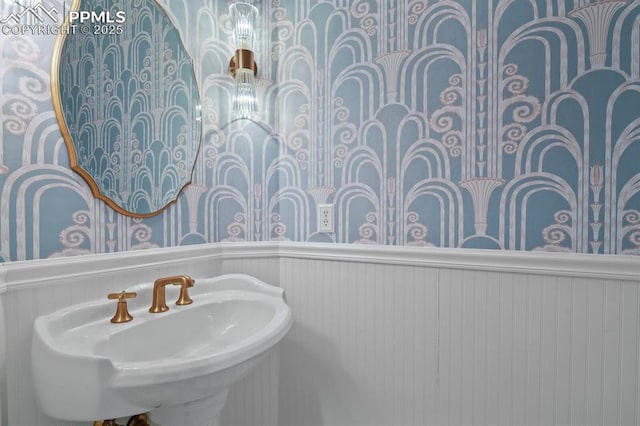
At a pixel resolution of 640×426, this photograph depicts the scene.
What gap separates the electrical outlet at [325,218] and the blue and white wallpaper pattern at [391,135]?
0.11 ft

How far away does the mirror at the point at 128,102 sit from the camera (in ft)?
3.34

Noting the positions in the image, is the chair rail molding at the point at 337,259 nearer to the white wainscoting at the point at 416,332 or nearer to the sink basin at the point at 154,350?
the white wainscoting at the point at 416,332

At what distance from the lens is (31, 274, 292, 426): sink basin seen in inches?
29.6

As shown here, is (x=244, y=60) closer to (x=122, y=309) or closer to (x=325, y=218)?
(x=325, y=218)

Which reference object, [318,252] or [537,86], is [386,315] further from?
[537,86]

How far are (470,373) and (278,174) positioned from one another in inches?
45.2

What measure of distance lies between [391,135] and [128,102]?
3.24 feet

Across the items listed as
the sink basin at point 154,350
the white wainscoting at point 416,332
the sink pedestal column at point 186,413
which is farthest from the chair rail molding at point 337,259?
the sink pedestal column at point 186,413

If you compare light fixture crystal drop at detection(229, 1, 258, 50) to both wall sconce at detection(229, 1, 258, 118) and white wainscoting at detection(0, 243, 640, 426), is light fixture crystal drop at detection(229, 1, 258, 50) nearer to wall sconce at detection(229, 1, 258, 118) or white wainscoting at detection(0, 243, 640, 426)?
wall sconce at detection(229, 1, 258, 118)

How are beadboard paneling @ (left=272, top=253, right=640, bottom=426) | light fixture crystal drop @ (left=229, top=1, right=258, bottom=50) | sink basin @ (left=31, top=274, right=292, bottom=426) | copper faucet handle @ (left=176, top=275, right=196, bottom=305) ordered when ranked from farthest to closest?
light fixture crystal drop @ (left=229, top=1, right=258, bottom=50) → copper faucet handle @ (left=176, top=275, right=196, bottom=305) → beadboard paneling @ (left=272, top=253, right=640, bottom=426) → sink basin @ (left=31, top=274, right=292, bottom=426)

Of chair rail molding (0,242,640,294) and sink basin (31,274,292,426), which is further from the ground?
chair rail molding (0,242,640,294)

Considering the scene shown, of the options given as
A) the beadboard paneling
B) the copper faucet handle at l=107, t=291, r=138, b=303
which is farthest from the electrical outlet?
the copper faucet handle at l=107, t=291, r=138, b=303

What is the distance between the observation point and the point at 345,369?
145 centimetres

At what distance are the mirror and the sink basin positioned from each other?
1.23ft
